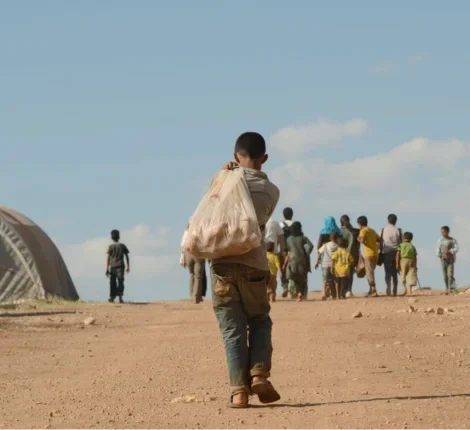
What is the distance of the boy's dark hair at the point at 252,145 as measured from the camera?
894cm

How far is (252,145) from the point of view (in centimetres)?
894

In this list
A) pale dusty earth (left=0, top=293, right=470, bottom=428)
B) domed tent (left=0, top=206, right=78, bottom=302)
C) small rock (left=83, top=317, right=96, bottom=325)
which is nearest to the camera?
pale dusty earth (left=0, top=293, right=470, bottom=428)

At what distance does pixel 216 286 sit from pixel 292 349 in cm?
409

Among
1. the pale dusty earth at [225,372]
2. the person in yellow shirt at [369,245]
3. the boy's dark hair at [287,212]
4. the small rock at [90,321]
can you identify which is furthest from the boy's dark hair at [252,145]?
the person in yellow shirt at [369,245]

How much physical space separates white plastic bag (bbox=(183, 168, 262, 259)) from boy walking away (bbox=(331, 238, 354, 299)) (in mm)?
14924

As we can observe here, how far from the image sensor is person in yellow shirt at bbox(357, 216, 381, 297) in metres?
24.6

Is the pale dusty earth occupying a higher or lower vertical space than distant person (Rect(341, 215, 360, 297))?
lower


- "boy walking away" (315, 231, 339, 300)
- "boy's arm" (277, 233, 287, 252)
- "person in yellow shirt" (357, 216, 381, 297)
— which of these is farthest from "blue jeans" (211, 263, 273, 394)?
"person in yellow shirt" (357, 216, 381, 297)

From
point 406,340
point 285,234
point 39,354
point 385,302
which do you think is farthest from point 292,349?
point 285,234

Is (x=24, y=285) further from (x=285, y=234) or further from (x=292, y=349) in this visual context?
(x=292, y=349)

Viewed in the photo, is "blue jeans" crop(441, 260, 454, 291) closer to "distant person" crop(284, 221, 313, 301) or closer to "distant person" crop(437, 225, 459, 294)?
"distant person" crop(437, 225, 459, 294)

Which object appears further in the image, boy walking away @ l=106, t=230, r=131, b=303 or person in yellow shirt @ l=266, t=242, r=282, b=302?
boy walking away @ l=106, t=230, r=131, b=303

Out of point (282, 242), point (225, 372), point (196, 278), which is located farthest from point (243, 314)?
point (196, 278)

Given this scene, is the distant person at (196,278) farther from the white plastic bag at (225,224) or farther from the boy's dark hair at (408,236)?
the white plastic bag at (225,224)
